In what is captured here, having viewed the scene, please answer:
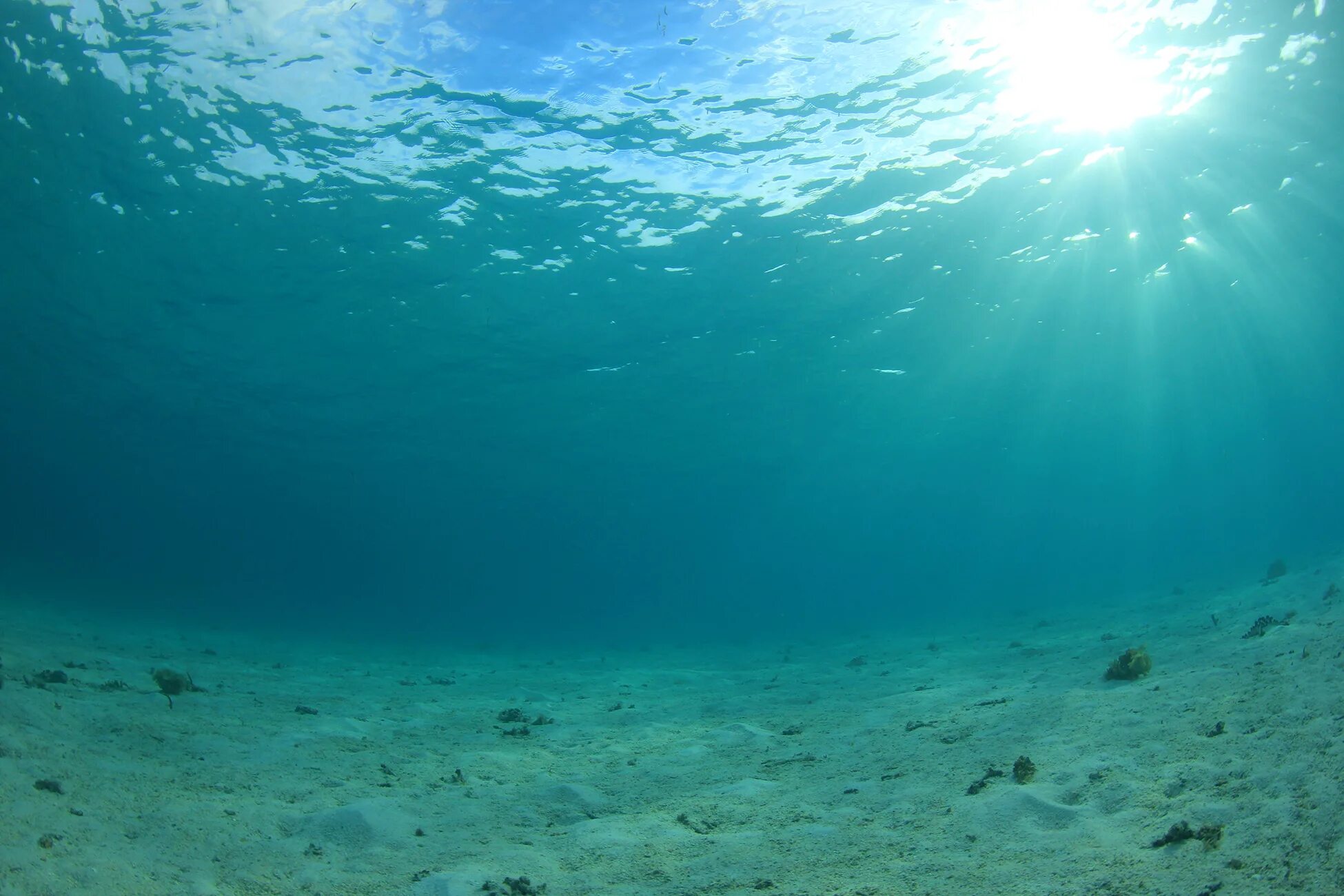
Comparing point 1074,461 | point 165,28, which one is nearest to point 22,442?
point 165,28

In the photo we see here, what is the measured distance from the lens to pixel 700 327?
26.4m

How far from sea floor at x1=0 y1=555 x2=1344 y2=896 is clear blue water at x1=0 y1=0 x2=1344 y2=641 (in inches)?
492

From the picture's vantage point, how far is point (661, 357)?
95.1ft

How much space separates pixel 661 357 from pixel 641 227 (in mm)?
9879

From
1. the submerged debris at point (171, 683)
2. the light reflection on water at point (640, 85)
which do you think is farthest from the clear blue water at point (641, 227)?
the submerged debris at point (171, 683)

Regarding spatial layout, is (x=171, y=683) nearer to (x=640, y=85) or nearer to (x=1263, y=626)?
(x=640, y=85)

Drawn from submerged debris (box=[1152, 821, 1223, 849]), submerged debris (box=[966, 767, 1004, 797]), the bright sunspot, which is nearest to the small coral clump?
submerged debris (box=[966, 767, 1004, 797])

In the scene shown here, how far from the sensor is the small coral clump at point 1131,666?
7707 millimetres

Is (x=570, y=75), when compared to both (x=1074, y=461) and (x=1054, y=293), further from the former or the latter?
(x=1074, y=461)

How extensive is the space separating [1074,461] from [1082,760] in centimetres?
8052

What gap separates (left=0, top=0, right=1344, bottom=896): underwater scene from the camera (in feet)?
14.6

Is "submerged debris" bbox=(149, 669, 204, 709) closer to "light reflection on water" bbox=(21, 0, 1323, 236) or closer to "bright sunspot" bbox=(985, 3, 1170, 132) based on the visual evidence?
"light reflection on water" bbox=(21, 0, 1323, 236)

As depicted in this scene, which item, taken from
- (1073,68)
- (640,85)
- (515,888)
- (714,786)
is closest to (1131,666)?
(714,786)

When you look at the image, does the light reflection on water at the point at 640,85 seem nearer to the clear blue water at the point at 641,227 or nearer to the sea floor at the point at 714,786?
the clear blue water at the point at 641,227
